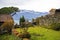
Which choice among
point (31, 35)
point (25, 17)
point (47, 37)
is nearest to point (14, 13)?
point (25, 17)

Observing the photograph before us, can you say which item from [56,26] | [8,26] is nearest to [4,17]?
[8,26]

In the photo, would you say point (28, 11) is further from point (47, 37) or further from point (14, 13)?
point (47, 37)

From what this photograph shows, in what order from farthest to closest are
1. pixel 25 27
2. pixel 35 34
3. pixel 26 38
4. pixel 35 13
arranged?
1. pixel 35 13
2. pixel 25 27
3. pixel 35 34
4. pixel 26 38

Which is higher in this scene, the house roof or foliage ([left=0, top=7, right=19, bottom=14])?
foliage ([left=0, top=7, right=19, bottom=14])

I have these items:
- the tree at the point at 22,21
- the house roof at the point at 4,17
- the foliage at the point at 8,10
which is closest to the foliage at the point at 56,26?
the tree at the point at 22,21

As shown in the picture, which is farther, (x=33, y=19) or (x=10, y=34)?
(x=33, y=19)

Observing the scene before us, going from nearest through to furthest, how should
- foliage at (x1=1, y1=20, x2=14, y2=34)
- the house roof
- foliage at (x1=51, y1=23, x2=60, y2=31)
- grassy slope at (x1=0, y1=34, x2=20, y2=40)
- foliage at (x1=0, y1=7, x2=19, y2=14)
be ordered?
grassy slope at (x1=0, y1=34, x2=20, y2=40) → foliage at (x1=1, y1=20, x2=14, y2=34) → the house roof → foliage at (x1=0, y1=7, x2=19, y2=14) → foliage at (x1=51, y1=23, x2=60, y2=31)

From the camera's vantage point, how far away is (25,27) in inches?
336

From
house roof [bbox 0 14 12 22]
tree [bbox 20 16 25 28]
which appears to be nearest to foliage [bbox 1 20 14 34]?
house roof [bbox 0 14 12 22]

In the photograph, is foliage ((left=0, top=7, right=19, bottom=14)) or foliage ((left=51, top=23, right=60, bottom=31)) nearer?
foliage ((left=0, top=7, right=19, bottom=14))

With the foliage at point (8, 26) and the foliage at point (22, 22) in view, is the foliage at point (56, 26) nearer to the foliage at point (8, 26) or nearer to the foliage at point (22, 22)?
the foliage at point (22, 22)

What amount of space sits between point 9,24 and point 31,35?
1.04 metres

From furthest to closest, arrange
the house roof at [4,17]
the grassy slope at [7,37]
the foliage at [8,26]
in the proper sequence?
the house roof at [4,17] < the foliage at [8,26] < the grassy slope at [7,37]

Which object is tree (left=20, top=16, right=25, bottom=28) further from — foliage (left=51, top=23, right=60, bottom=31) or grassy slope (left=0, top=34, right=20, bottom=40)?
foliage (left=51, top=23, right=60, bottom=31)
